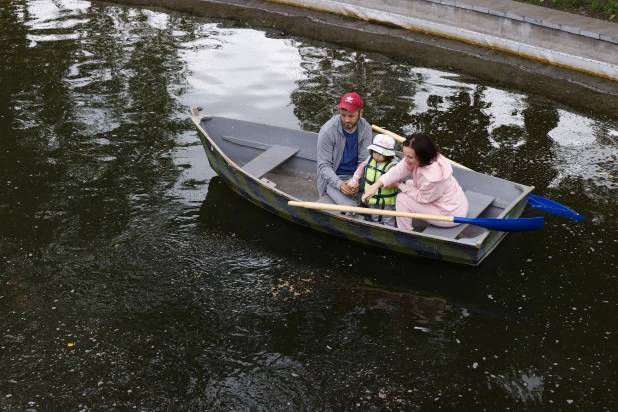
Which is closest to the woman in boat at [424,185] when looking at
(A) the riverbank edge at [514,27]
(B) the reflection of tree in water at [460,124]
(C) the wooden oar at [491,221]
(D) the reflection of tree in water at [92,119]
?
(C) the wooden oar at [491,221]

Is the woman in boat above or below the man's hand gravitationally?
above

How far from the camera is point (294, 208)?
8.27 m

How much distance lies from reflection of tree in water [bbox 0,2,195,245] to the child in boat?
2.81 metres

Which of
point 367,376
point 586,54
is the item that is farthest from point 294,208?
point 586,54

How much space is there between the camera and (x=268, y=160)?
30.3 feet

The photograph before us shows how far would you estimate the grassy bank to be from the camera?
13445 mm

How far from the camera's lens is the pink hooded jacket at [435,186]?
7531 mm

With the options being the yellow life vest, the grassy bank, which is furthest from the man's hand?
the grassy bank

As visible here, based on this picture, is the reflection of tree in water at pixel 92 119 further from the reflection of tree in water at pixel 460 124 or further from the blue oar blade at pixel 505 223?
the blue oar blade at pixel 505 223

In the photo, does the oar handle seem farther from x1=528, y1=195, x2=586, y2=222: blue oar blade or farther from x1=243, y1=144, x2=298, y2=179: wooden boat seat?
x1=528, y1=195, x2=586, y2=222: blue oar blade

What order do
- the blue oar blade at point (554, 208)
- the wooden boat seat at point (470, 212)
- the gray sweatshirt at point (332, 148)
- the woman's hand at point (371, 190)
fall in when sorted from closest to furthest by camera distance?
the wooden boat seat at point (470, 212)
the woman's hand at point (371, 190)
the blue oar blade at point (554, 208)
the gray sweatshirt at point (332, 148)

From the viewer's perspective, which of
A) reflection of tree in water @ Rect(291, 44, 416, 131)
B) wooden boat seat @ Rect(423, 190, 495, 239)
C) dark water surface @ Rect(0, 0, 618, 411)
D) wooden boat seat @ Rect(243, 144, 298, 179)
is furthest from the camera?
reflection of tree in water @ Rect(291, 44, 416, 131)

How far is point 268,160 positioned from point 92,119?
3597mm

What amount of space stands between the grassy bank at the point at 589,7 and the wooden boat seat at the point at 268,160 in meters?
7.42
